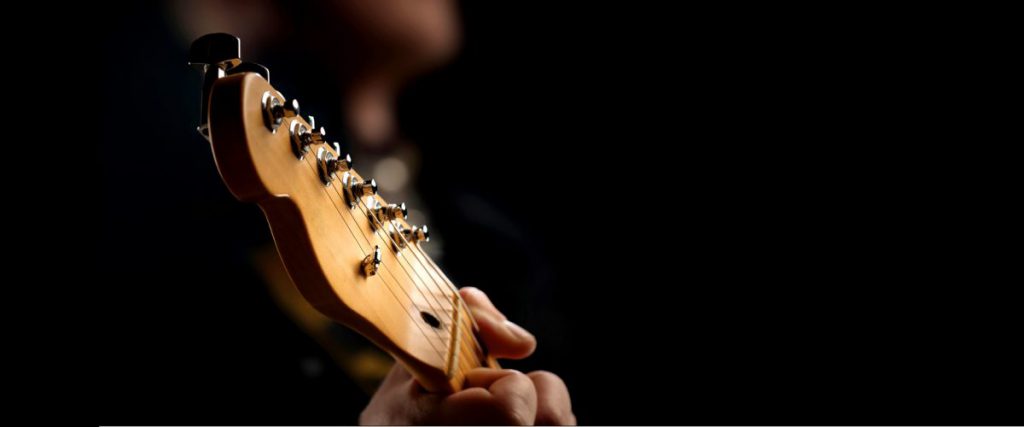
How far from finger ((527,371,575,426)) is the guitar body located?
103 millimetres

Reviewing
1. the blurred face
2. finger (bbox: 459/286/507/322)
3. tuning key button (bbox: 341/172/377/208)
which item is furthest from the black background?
tuning key button (bbox: 341/172/377/208)

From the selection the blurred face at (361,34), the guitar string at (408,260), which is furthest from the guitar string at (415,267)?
the blurred face at (361,34)

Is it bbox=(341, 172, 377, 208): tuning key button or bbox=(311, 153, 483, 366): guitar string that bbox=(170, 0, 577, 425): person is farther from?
bbox=(341, 172, 377, 208): tuning key button

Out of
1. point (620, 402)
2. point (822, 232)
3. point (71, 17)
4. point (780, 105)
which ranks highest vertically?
point (71, 17)

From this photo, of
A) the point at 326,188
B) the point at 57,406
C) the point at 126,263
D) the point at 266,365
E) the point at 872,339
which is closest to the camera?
the point at 326,188

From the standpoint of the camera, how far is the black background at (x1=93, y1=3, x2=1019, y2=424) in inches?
51.1

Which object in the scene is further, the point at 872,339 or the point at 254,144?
the point at 872,339

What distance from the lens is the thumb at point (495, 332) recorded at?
91 centimetres

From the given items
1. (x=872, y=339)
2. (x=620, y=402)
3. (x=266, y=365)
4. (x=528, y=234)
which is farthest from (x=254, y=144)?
(x=872, y=339)

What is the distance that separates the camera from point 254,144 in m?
0.46

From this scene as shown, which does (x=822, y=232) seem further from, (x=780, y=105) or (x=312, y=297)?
(x=312, y=297)

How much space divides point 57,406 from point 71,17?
0.54 meters

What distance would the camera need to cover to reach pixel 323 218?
0.56 meters

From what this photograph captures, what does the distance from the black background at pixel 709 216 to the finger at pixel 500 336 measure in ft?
1.33
